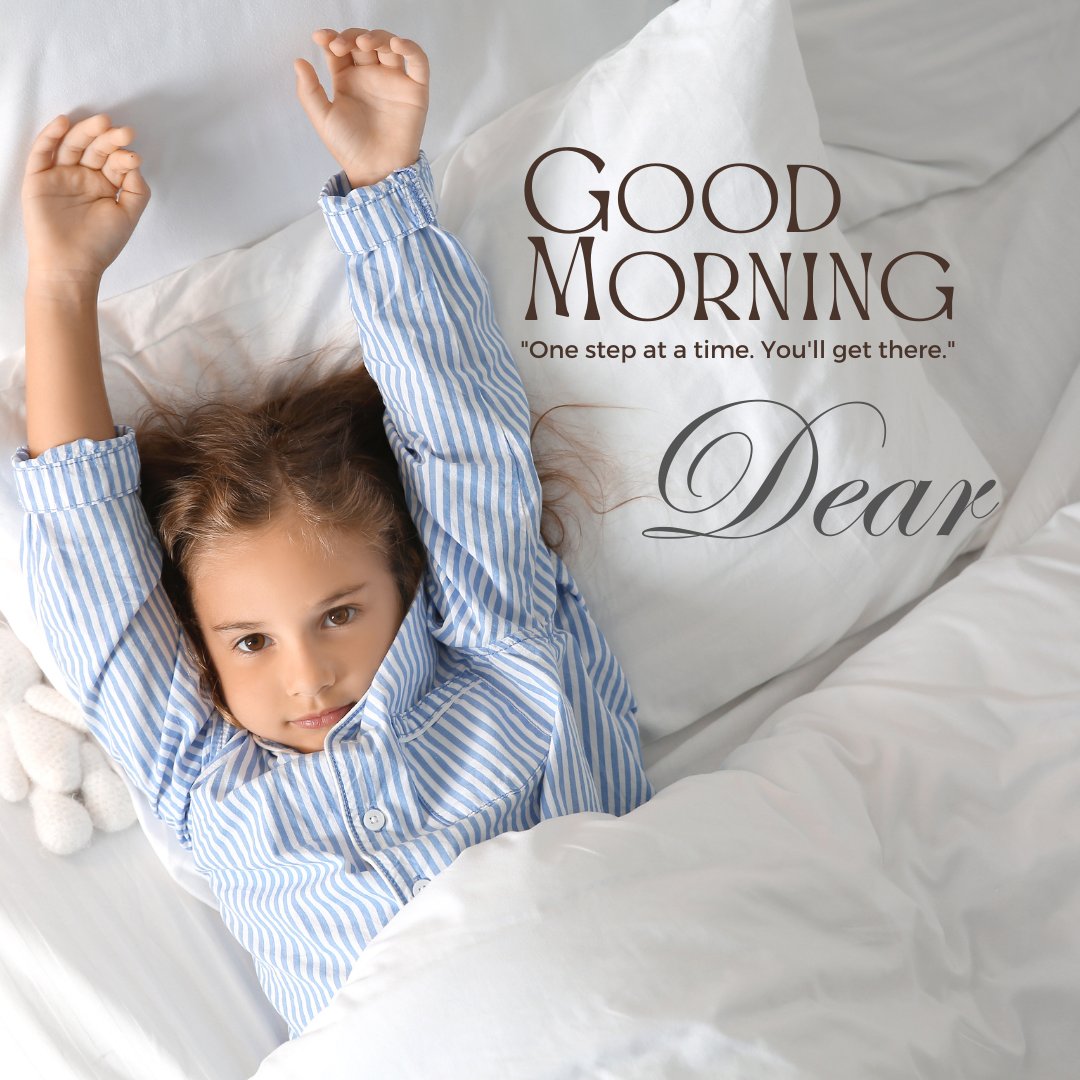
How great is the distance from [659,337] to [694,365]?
1.7 inches

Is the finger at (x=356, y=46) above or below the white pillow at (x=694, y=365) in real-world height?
above

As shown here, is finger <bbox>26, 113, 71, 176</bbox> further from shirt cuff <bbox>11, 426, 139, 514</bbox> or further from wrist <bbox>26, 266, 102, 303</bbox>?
shirt cuff <bbox>11, 426, 139, 514</bbox>

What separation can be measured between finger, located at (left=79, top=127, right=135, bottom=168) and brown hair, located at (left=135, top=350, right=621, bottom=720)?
0.68 feet

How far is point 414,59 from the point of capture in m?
0.95

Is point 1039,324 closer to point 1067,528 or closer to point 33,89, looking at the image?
point 1067,528

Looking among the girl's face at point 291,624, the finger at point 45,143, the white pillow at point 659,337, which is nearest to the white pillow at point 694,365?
the white pillow at point 659,337

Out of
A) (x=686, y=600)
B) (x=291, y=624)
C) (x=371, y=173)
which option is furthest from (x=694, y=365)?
(x=291, y=624)

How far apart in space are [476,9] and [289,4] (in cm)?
18

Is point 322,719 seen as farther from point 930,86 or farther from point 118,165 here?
point 930,86

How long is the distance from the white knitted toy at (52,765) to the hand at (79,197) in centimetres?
36

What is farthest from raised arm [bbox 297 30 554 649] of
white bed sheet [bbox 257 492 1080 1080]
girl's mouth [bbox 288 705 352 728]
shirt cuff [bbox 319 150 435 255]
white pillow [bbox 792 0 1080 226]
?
white pillow [bbox 792 0 1080 226]

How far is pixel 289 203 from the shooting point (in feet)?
3.50

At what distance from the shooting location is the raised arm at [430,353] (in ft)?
3.09

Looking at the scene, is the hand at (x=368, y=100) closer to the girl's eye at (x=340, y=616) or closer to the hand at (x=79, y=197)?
the hand at (x=79, y=197)
